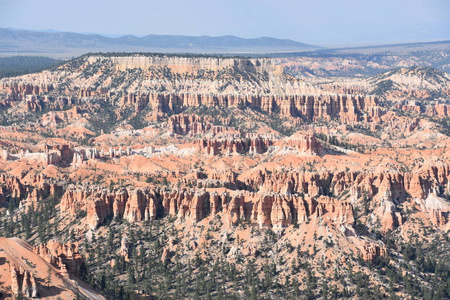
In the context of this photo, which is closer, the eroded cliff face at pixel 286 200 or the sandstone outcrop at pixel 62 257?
the sandstone outcrop at pixel 62 257

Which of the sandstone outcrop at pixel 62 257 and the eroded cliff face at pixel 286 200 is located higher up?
the sandstone outcrop at pixel 62 257

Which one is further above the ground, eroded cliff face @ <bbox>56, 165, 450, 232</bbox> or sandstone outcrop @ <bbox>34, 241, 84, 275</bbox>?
sandstone outcrop @ <bbox>34, 241, 84, 275</bbox>

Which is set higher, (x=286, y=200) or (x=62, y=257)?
(x=62, y=257)

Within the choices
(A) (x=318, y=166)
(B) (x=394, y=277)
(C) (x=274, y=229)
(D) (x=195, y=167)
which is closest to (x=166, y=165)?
(D) (x=195, y=167)

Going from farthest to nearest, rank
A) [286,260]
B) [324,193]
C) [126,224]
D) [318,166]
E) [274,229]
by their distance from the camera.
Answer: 1. [318,166]
2. [324,193]
3. [126,224]
4. [274,229]
5. [286,260]

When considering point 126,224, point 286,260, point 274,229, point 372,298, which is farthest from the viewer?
point 126,224

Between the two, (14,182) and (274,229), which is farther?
(14,182)

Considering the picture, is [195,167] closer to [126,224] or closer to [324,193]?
[324,193]

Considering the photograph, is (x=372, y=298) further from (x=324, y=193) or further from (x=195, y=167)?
(x=195, y=167)

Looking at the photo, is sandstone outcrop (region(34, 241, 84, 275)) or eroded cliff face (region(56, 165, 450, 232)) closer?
sandstone outcrop (region(34, 241, 84, 275))

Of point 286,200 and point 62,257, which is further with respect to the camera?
point 286,200
